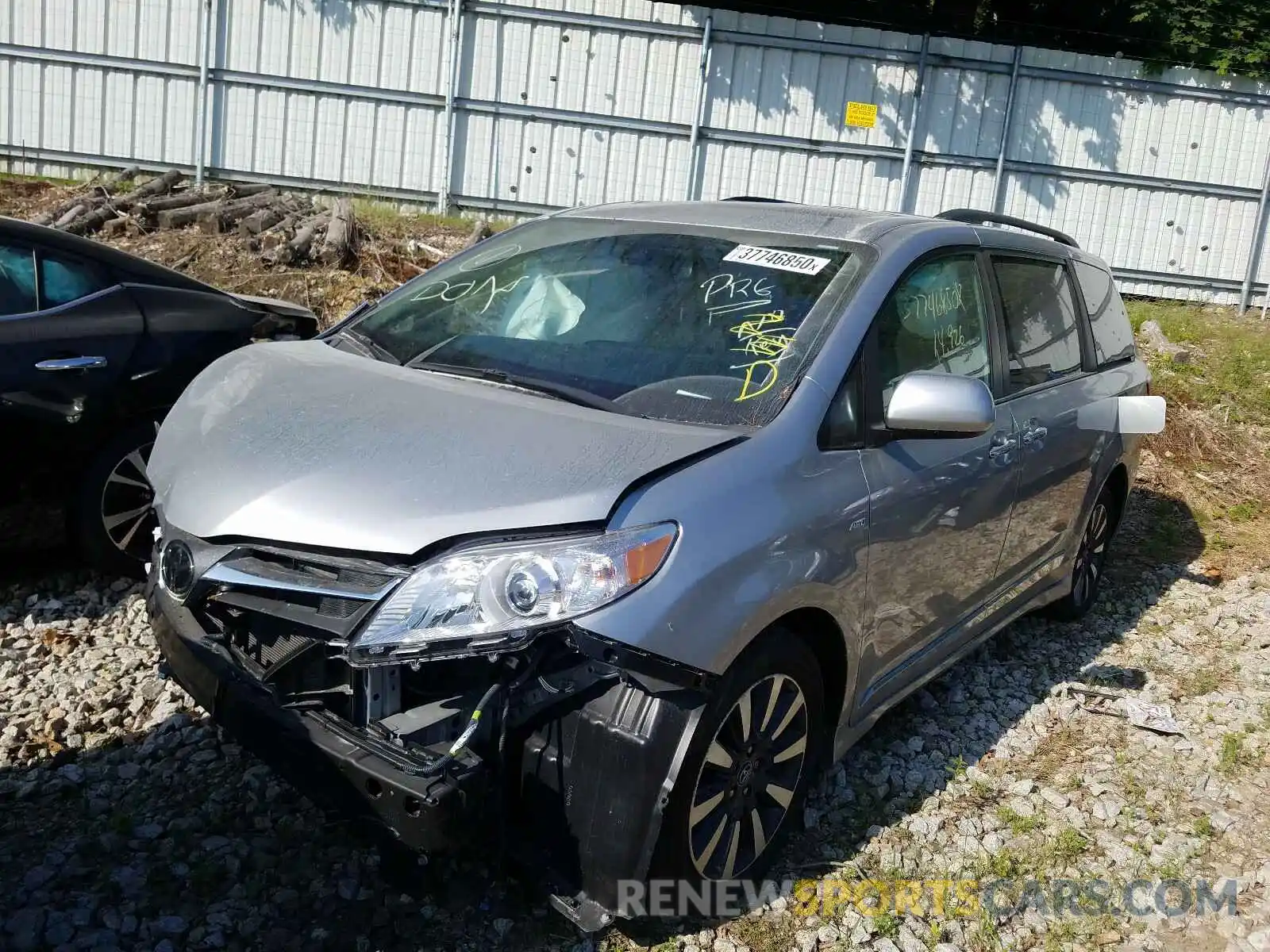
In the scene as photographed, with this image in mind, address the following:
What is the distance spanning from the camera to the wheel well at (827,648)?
2908mm

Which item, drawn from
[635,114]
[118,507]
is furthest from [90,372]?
[635,114]

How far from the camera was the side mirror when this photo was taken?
3055 millimetres

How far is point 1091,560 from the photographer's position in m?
5.41

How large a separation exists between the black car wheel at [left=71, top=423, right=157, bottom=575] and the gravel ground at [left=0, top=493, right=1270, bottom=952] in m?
0.16

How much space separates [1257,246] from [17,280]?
13478 millimetres

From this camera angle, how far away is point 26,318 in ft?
14.3

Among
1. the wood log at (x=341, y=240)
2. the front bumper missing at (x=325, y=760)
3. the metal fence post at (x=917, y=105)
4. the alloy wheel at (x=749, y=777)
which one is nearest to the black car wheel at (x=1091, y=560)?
the alloy wheel at (x=749, y=777)

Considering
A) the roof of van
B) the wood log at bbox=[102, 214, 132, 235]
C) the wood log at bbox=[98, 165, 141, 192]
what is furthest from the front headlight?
the wood log at bbox=[98, 165, 141, 192]

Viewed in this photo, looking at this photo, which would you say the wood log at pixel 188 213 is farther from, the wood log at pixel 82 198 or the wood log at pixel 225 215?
the wood log at pixel 82 198

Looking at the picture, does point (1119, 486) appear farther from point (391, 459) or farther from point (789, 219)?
point (391, 459)

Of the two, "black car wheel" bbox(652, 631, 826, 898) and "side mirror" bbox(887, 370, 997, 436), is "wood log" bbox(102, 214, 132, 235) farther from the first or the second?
"black car wheel" bbox(652, 631, 826, 898)

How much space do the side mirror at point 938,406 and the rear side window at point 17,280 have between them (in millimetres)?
3439

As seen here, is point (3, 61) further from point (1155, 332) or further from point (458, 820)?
point (458, 820)

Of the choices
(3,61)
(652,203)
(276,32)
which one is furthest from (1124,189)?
(3,61)
